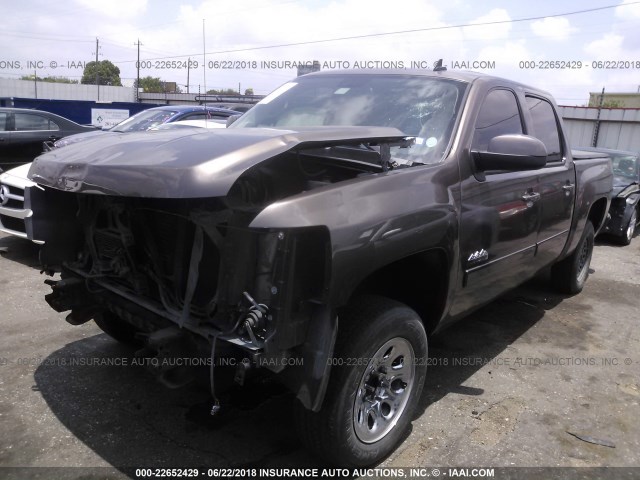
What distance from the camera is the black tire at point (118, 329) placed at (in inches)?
146

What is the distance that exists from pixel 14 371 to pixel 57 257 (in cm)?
102

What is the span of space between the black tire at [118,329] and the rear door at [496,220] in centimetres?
223

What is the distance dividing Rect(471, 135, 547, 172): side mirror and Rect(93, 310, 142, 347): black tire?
260 cm

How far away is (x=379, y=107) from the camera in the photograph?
135 inches

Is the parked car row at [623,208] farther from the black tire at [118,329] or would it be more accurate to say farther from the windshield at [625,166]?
the black tire at [118,329]

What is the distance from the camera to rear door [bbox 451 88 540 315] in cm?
313

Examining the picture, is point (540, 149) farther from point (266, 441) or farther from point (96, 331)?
point (96, 331)

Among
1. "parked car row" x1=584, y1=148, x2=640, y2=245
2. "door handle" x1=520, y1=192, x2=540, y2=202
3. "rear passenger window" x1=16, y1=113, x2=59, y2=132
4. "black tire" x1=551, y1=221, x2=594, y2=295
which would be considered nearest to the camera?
"door handle" x1=520, y1=192, x2=540, y2=202

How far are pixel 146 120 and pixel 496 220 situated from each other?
728cm

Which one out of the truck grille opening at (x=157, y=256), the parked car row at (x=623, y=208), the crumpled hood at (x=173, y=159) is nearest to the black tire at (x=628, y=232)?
the parked car row at (x=623, y=208)

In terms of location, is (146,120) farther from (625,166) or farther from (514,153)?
(625,166)

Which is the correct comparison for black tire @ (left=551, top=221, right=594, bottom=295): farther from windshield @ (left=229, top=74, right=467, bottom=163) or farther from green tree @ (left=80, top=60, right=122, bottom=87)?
green tree @ (left=80, top=60, right=122, bottom=87)

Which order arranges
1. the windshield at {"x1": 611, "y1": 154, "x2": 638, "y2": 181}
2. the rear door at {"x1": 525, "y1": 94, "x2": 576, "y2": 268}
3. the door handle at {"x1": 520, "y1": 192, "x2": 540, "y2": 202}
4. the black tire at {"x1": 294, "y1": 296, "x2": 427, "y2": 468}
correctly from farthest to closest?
the windshield at {"x1": 611, "y1": 154, "x2": 638, "y2": 181} → the rear door at {"x1": 525, "y1": 94, "x2": 576, "y2": 268} → the door handle at {"x1": 520, "y1": 192, "x2": 540, "y2": 202} → the black tire at {"x1": 294, "y1": 296, "x2": 427, "y2": 468}

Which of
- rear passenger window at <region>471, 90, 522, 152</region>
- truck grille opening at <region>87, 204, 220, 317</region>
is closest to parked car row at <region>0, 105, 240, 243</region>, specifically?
rear passenger window at <region>471, 90, 522, 152</region>
